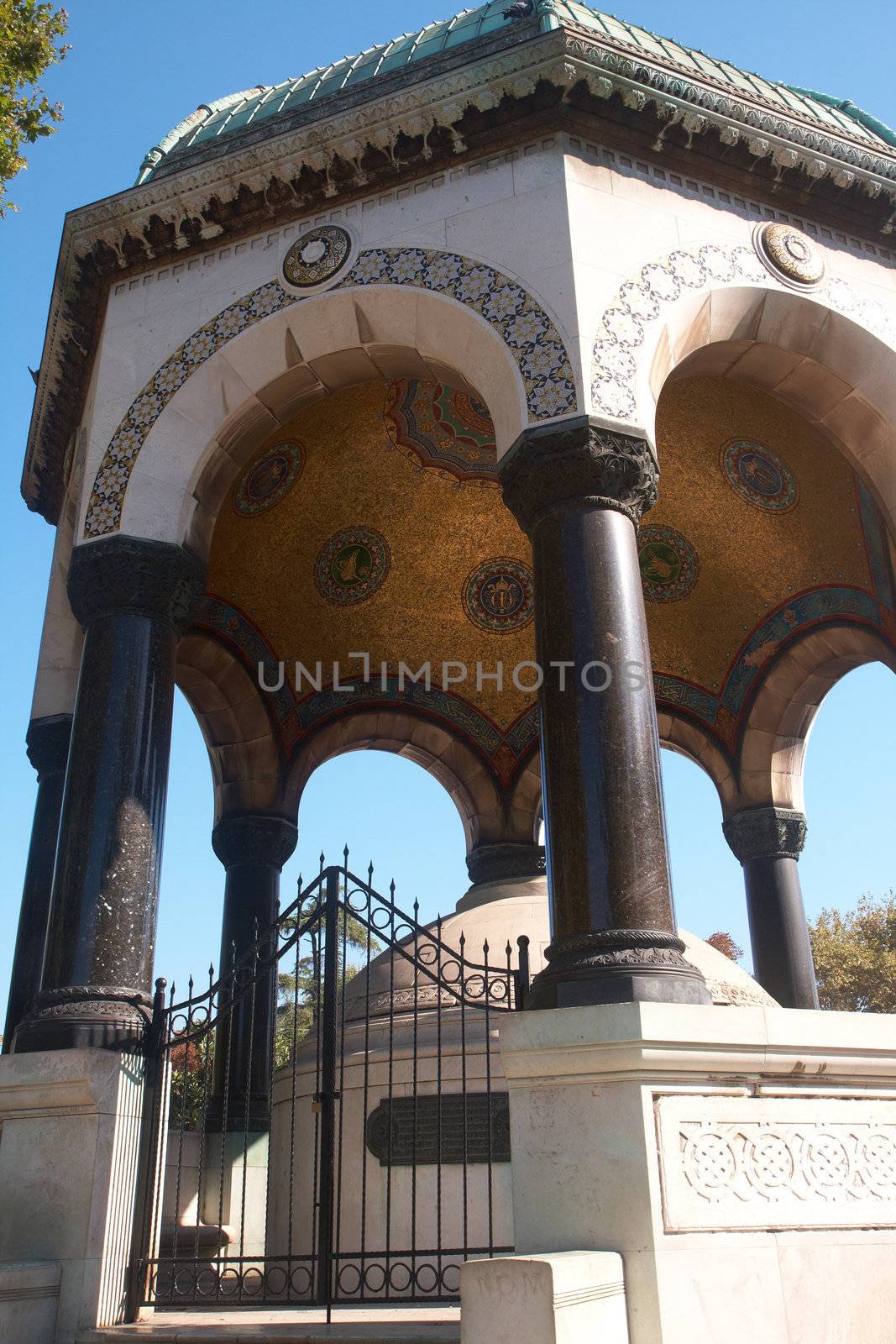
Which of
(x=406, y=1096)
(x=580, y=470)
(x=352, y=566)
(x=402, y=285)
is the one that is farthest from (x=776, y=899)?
(x=402, y=285)

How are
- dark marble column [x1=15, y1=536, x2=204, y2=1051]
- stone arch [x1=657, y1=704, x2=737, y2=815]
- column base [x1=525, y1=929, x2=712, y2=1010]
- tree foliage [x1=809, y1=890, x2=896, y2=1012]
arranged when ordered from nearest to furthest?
column base [x1=525, y1=929, x2=712, y2=1010]
dark marble column [x1=15, y1=536, x2=204, y2=1051]
stone arch [x1=657, y1=704, x2=737, y2=815]
tree foliage [x1=809, y1=890, x2=896, y2=1012]

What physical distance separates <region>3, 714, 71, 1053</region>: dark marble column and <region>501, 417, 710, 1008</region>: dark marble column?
13.1ft

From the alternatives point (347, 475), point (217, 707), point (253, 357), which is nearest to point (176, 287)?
point (253, 357)

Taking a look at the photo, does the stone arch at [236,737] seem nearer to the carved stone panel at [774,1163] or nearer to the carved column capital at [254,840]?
the carved column capital at [254,840]

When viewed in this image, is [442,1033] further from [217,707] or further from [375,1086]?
[217,707]

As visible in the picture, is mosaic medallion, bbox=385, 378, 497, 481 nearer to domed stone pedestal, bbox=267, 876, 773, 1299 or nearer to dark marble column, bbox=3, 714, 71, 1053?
dark marble column, bbox=3, 714, 71, 1053

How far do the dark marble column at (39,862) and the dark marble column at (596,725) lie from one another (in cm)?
401

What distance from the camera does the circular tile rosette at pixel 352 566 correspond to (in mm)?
11156

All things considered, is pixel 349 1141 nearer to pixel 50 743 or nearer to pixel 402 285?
pixel 50 743

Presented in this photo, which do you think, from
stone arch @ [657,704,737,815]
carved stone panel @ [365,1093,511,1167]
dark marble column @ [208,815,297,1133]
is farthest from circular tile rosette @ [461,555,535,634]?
carved stone panel @ [365,1093,511,1167]

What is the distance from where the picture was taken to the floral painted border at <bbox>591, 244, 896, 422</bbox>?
6496 millimetres

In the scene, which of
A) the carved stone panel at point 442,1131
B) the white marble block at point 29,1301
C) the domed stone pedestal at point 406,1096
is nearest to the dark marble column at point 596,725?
the domed stone pedestal at point 406,1096

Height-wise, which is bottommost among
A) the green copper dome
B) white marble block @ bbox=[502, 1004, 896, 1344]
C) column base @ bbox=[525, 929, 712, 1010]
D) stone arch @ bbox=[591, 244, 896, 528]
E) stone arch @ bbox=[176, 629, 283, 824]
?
white marble block @ bbox=[502, 1004, 896, 1344]

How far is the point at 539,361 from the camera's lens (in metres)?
6.58
